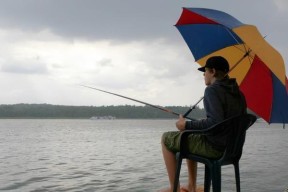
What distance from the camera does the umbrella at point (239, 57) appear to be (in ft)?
18.8

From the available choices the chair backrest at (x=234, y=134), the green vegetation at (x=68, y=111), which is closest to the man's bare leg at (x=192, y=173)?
the chair backrest at (x=234, y=134)

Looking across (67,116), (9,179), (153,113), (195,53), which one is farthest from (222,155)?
(153,113)

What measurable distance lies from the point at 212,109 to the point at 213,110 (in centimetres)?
2

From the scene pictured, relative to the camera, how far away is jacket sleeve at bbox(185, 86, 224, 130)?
4418 millimetres

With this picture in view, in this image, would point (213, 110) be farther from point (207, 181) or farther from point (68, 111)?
point (68, 111)

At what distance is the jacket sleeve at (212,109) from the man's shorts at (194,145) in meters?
0.21

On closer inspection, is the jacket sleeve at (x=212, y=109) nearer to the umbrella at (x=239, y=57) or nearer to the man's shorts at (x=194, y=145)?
the man's shorts at (x=194, y=145)

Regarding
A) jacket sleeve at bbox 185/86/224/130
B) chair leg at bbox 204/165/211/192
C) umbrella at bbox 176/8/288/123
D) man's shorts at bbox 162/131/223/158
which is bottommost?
chair leg at bbox 204/165/211/192

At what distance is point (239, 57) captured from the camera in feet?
20.4

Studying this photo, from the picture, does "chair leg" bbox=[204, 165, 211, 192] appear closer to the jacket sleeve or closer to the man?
the man

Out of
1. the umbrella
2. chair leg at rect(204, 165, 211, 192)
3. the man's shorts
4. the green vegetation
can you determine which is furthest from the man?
the green vegetation

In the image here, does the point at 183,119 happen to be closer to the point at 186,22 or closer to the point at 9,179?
the point at 186,22

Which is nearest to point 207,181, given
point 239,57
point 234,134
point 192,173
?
point 192,173

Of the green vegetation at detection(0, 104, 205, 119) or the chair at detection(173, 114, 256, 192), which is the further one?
the green vegetation at detection(0, 104, 205, 119)
